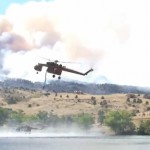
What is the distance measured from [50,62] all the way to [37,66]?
4.58 metres

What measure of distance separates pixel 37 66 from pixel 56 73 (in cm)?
851

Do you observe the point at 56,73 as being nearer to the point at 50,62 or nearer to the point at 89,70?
the point at 50,62

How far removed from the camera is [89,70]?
171375mm

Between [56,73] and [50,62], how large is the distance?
466cm

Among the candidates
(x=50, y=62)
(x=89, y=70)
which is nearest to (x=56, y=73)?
(x=50, y=62)

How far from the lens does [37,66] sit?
15188 centimetres

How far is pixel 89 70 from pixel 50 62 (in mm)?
24594

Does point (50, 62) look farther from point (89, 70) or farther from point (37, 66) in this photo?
point (89, 70)

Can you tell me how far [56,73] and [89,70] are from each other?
2767cm

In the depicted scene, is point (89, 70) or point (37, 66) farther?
point (89, 70)

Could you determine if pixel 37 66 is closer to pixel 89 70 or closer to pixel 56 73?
pixel 56 73

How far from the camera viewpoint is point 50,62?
14850 centimetres

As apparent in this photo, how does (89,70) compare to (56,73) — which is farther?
(89,70)

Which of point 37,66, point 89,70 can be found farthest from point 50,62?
point 89,70
